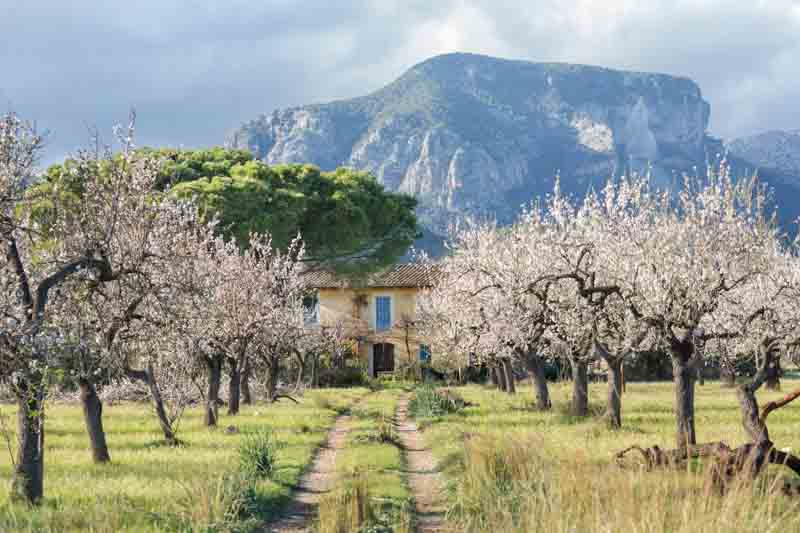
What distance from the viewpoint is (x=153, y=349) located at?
14031 millimetres

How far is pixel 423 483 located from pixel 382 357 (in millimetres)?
39217

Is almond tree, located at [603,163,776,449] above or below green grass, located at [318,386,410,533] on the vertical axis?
above

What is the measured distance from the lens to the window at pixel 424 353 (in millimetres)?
47875

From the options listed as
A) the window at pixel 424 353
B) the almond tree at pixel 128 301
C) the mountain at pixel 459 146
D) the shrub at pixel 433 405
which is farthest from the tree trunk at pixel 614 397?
the mountain at pixel 459 146

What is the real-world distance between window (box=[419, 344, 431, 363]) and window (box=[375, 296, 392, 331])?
2.64 meters

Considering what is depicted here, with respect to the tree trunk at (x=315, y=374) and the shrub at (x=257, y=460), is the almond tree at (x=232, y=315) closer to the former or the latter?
the shrub at (x=257, y=460)

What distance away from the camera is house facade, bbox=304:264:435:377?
5012cm

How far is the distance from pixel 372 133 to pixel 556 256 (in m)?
159

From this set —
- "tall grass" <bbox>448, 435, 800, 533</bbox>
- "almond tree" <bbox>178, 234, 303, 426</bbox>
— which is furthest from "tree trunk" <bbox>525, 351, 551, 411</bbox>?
"tall grass" <bbox>448, 435, 800, 533</bbox>

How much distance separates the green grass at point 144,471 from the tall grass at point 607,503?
8.55 ft

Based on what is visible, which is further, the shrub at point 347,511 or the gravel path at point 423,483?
the gravel path at point 423,483

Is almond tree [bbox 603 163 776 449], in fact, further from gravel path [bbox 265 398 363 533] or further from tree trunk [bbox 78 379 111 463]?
tree trunk [bbox 78 379 111 463]

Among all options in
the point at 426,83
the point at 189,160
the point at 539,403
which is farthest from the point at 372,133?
the point at 539,403

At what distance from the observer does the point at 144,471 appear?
40.0 feet
